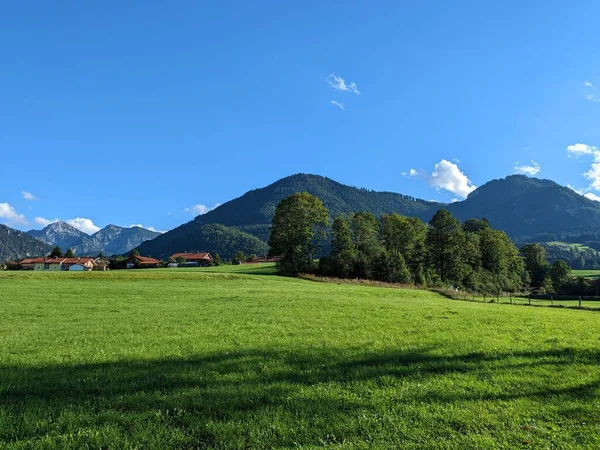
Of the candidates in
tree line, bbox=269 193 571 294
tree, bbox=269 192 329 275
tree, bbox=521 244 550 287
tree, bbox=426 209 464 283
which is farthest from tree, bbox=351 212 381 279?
tree, bbox=521 244 550 287

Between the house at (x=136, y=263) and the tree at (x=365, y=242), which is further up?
the tree at (x=365, y=242)

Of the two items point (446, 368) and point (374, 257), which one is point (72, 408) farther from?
point (374, 257)

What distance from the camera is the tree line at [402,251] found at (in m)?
79.8

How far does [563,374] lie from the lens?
9.59m

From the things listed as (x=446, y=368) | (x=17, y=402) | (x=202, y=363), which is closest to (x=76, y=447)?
(x=17, y=402)

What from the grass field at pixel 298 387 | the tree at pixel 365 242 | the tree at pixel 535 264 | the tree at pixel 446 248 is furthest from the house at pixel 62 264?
the grass field at pixel 298 387

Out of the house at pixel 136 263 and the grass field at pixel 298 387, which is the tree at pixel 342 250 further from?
the house at pixel 136 263

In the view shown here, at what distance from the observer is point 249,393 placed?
316 inches

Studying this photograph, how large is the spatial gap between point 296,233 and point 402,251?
27259 mm

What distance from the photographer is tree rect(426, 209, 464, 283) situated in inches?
3607

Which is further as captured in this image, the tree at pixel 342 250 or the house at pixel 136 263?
the house at pixel 136 263

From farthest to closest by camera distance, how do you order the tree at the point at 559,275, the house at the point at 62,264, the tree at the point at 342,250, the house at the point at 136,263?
the house at the point at 136,263 → the house at the point at 62,264 → the tree at the point at 559,275 → the tree at the point at 342,250

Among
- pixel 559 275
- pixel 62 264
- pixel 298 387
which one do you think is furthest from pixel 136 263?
pixel 298 387

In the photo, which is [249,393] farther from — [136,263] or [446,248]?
[136,263]
